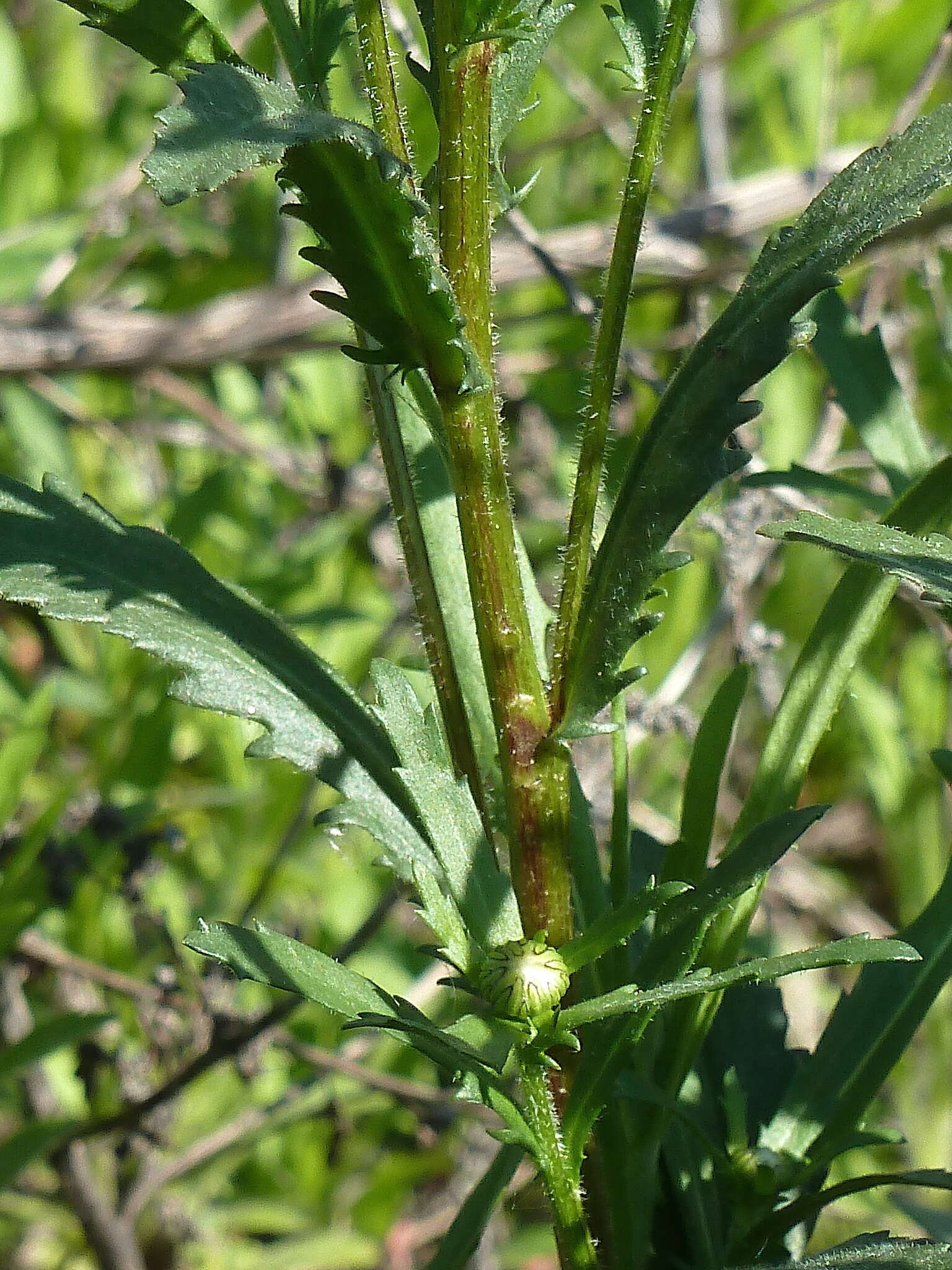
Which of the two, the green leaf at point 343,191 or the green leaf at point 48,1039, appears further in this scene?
the green leaf at point 48,1039

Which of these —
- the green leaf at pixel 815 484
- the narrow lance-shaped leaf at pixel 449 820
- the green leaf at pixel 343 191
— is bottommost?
the narrow lance-shaped leaf at pixel 449 820

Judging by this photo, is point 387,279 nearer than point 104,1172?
Yes

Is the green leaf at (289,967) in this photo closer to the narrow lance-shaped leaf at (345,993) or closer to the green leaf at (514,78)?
the narrow lance-shaped leaf at (345,993)

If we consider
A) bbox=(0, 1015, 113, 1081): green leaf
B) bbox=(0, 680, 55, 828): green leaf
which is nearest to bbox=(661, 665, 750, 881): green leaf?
bbox=(0, 1015, 113, 1081): green leaf

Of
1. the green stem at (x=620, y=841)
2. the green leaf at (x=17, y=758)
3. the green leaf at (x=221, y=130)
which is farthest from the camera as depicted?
the green leaf at (x=17, y=758)

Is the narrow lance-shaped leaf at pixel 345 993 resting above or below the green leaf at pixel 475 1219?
above

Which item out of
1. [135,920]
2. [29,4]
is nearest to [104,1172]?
[135,920]

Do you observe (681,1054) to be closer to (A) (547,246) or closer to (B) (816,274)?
(B) (816,274)

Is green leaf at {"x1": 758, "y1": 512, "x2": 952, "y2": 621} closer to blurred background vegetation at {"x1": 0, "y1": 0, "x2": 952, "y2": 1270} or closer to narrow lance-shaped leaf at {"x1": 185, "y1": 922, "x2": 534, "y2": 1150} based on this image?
narrow lance-shaped leaf at {"x1": 185, "y1": 922, "x2": 534, "y2": 1150}

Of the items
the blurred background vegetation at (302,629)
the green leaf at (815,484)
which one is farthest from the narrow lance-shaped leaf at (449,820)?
the blurred background vegetation at (302,629)
